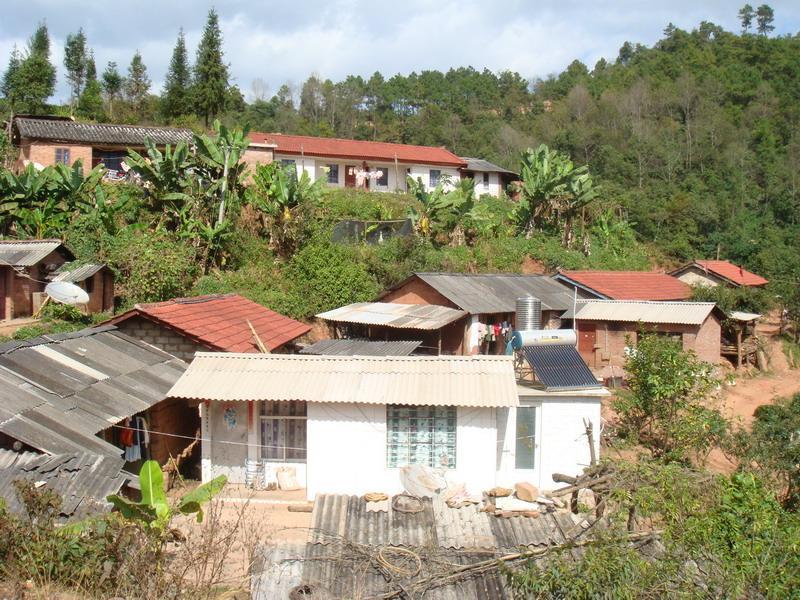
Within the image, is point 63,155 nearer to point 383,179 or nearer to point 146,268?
point 146,268

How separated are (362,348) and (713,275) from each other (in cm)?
1868

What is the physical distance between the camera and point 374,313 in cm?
1908

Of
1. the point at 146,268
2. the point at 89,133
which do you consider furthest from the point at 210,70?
the point at 146,268

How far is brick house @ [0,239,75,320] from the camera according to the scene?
18.0 metres

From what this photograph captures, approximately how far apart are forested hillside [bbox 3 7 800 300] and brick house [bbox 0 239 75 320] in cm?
1796

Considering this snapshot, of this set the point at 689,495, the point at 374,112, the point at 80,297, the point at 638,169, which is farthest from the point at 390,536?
the point at 374,112

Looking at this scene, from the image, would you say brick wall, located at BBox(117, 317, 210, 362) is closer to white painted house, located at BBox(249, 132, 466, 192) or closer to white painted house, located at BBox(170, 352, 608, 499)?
white painted house, located at BBox(170, 352, 608, 499)

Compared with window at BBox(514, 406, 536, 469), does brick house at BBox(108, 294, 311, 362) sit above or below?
above

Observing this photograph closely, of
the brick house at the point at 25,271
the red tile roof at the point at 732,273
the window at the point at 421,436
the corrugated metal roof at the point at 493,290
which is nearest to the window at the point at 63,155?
the brick house at the point at 25,271

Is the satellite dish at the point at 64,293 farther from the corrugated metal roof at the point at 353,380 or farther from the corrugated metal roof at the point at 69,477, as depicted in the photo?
the corrugated metal roof at the point at 69,477

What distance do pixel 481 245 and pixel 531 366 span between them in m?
16.0

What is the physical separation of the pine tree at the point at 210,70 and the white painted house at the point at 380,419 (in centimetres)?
2965

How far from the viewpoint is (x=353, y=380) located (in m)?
11.5

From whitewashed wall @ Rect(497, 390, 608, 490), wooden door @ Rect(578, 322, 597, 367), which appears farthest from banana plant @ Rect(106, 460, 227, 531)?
wooden door @ Rect(578, 322, 597, 367)
